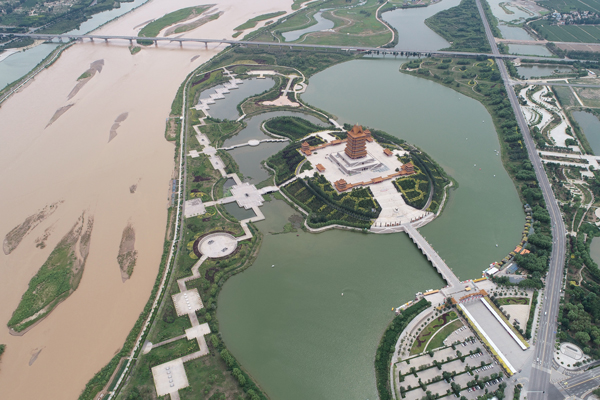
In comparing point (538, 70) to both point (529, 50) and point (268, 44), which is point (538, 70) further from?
point (268, 44)

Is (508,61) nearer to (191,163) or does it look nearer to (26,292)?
(191,163)

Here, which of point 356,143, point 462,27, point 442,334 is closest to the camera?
point 442,334

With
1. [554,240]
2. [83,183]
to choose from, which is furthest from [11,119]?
[554,240]

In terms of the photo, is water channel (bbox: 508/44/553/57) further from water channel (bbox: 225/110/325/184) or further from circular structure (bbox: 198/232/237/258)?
circular structure (bbox: 198/232/237/258)

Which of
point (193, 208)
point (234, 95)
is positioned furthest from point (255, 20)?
point (193, 208)

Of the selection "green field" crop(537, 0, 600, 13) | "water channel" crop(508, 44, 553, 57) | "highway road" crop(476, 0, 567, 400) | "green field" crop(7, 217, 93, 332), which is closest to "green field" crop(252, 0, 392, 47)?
"water channel" crop(508, 44, 553, 57)

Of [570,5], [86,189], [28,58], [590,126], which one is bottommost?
[590,126]
